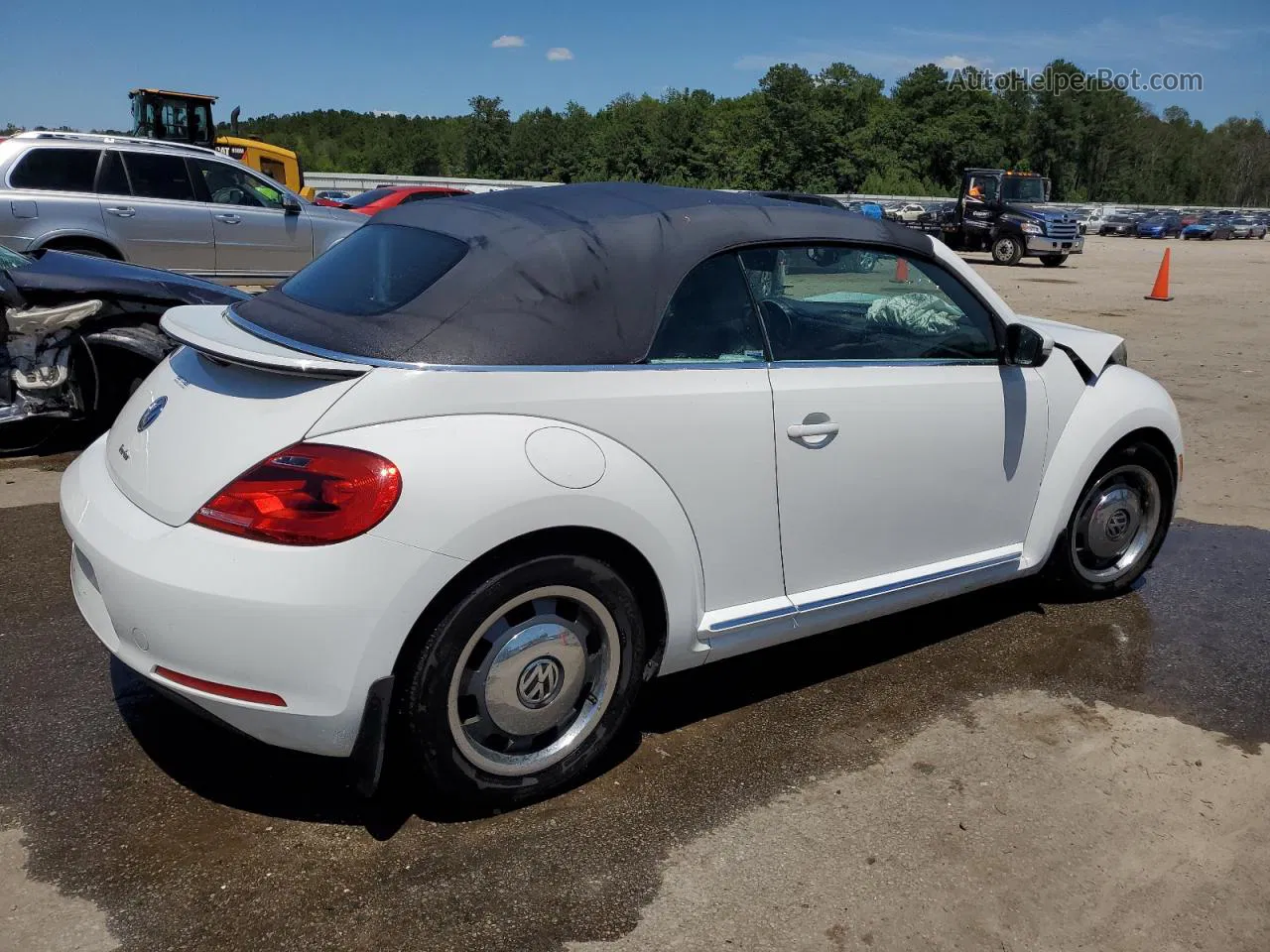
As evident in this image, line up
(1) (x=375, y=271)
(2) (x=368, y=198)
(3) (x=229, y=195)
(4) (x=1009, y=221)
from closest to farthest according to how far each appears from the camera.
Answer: (1) (x=375, y=271)
(3) (x=229, y=195)
(2) (x=368, y=198)
(4) (x=1009, y=221)

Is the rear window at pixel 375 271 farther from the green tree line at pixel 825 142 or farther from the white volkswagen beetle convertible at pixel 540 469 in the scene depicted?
the green tree line at pixel 825 142

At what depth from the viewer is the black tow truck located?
28156 mm

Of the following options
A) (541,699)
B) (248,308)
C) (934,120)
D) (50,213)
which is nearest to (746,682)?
(541,699)

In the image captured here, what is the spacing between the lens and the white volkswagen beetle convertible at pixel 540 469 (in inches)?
97.8

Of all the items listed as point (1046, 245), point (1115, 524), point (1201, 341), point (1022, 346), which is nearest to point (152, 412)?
point (1022, 346)

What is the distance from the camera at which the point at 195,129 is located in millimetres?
25812

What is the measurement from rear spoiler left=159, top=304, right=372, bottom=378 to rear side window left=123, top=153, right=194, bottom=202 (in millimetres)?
9016

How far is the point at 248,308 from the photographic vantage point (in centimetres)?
331

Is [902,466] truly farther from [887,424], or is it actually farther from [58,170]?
[58,170]

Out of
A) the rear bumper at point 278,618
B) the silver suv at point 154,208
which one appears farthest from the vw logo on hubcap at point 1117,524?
the silver suv at point 154,208

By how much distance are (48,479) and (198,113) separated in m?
23.1

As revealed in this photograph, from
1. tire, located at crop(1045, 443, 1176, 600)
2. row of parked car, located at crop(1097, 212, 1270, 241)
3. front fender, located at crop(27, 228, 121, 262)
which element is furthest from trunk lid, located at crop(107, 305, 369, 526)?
row of parked car, located at crop(1097, 212, 1270, 241)

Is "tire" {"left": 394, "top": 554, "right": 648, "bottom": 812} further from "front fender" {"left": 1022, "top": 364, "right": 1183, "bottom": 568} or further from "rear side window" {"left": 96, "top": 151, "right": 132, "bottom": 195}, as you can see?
"rear side window" {"left": 96, "top": 151, "right": 132, "bottom": 195}

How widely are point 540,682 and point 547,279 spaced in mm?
1099
